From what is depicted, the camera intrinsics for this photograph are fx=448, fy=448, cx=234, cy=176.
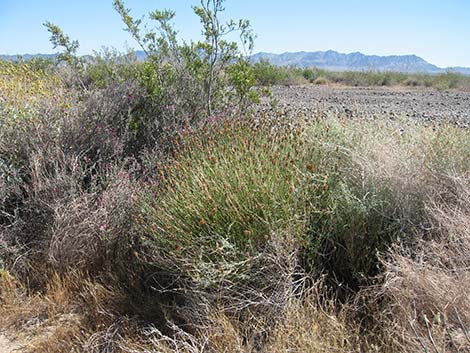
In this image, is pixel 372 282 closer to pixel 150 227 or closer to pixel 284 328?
pixel 284 328

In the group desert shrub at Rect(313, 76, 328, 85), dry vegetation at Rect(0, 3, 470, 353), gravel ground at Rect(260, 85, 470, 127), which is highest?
dry vegetation at Rect(0, 3, 470, 353)

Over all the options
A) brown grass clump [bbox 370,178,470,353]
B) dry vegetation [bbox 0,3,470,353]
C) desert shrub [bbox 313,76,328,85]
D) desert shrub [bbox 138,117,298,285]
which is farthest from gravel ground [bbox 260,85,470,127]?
desert shrub [bbox 313,76,328,85]

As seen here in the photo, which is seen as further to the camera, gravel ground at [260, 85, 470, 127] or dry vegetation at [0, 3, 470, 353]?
gravel ground at [260, 85, 470, 127]

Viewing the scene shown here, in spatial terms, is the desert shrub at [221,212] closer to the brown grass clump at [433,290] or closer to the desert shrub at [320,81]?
the brown grass clump at [433,290]

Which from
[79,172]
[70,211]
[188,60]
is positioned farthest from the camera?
[188,60]

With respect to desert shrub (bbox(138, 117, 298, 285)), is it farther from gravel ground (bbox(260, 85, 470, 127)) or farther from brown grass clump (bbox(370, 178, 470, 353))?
gravel ground (bbox(260, 85, 470, 127))

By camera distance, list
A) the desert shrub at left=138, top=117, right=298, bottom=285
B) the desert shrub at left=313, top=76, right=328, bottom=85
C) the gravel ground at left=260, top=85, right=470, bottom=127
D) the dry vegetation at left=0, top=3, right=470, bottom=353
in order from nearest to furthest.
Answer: the dry vegetation at left=0, top=3, right=470, bottom=353
the desert shrub at left=138, top=117, right=298, bottom=285
the gravel ground at left=260, top=85, right=470, bottom=127
the desert shrub at left=313, top=76, right=328, bottom=85

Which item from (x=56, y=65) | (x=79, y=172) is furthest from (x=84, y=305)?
(x=56, y=65)

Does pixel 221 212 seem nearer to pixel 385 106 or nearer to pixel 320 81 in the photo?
pixel 385 106

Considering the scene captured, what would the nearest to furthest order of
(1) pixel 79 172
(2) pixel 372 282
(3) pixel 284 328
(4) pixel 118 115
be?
(3) pixel 284 328 < (2) pixel 372 282 < (1) pixel 79 172 < (4) pixel 118 115

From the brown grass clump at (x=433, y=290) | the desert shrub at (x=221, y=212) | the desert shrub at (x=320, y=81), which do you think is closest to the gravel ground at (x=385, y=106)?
the desert shrub at (x=221, y=212)

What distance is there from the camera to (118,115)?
17.6 ft

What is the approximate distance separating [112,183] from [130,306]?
1199 millimetres

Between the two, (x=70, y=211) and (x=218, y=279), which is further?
(x=70, y=211)
